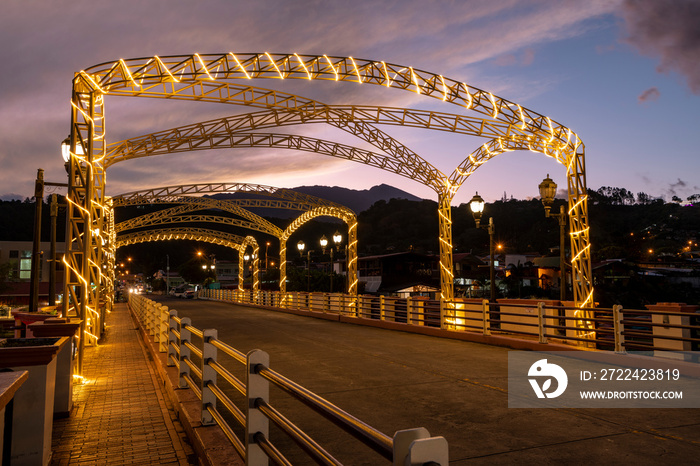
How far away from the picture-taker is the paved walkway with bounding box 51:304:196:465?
18.3 feet

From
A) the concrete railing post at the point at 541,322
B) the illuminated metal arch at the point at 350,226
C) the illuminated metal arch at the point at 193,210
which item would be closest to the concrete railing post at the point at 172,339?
the concrete railing post at the point at 541,322

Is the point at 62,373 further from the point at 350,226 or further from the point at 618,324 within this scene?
the point at 350,226

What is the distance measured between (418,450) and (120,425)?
6111mm

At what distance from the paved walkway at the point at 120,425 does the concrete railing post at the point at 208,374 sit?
0.43 meters

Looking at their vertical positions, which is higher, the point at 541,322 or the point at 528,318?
the point at 541,322

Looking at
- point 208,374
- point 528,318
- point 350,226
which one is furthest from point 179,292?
point 208,374

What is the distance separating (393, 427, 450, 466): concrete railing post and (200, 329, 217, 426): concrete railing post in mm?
3702

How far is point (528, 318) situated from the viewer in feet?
58.8

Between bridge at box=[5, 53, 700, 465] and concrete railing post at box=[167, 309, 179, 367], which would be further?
concrete railing post at box=[167, 309, 179, 367]

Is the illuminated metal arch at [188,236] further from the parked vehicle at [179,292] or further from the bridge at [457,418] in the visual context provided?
the bridge at [457,418]

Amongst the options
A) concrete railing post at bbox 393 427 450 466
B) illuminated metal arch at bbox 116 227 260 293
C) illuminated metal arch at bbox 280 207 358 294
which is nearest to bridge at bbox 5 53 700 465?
concrete railing post at bbox 393 427 450 466

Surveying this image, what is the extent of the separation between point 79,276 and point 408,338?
9.56 m

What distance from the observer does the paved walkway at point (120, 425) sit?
18.3 feet

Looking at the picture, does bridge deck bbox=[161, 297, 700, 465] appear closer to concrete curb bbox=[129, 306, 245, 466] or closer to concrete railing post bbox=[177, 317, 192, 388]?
concrete curb bbox=[129, 306, 245, 466]
